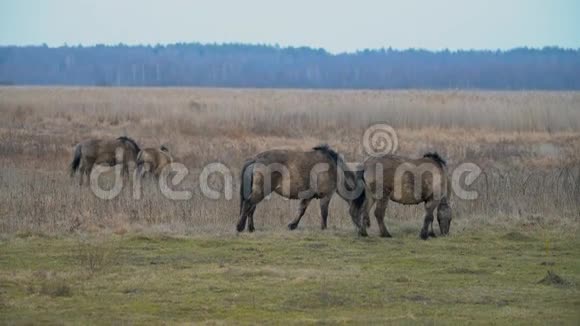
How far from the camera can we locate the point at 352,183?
Answer: 54.7 ft

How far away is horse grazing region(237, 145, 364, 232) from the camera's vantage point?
16281mm

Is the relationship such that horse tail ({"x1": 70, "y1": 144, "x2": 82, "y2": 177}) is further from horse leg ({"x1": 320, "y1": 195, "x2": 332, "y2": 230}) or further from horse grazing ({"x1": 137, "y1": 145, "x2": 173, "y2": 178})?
horse leg ({"x1": 320, "y1": 195, "x2": 332, "y2": 230})

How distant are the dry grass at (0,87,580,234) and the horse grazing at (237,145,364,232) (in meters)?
0.54

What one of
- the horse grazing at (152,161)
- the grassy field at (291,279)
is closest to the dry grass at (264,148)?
the horse grazing at (152,161)

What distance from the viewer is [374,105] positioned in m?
40.8

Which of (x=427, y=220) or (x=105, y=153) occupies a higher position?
(x=105, y=153)

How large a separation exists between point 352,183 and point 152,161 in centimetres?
825

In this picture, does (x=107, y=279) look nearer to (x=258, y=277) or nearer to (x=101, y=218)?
(x=258, y=277)

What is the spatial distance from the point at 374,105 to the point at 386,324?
3056 centimetres

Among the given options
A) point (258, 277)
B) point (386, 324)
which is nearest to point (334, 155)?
point (258, 277)

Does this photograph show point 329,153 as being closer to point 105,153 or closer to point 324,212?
point 324,212
